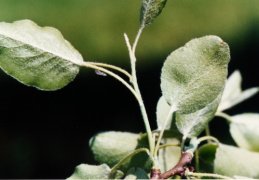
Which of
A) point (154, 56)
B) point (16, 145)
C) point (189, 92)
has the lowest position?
point (16, 145)

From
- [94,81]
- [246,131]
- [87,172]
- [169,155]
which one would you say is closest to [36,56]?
[87,172]

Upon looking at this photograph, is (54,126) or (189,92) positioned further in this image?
(54,126)

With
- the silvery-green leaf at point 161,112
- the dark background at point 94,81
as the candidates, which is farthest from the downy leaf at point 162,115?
the dark background at point 94,81

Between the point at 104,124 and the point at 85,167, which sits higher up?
the point at 85,167

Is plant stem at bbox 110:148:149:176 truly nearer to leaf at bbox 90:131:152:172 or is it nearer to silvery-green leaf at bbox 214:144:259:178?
leaf at bbox 90:131:152:172

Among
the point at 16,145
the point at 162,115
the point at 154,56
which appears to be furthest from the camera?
the point at 154,56

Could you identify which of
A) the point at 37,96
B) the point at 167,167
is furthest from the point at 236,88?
the point at 37,96

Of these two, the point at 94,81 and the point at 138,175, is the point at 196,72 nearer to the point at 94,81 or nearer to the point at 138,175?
the point at 138,175

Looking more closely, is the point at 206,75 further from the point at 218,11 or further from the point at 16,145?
the point at 218,11

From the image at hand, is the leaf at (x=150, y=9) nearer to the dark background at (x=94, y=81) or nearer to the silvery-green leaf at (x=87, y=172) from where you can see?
the silvery-green leaf at (x=87, y=172)
